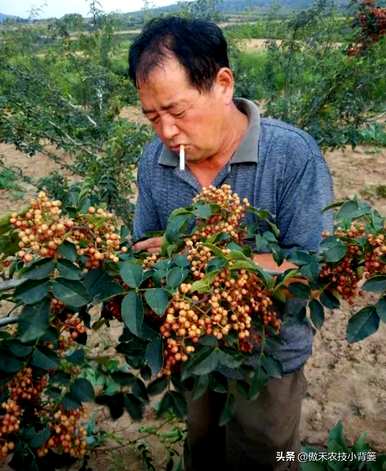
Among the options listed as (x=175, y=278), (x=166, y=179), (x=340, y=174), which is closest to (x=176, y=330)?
(x=175, y=278)

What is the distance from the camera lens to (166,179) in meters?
1.88

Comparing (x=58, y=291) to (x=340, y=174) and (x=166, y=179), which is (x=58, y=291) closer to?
(x=166, y=179)

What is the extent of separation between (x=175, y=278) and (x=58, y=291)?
8.7 inches

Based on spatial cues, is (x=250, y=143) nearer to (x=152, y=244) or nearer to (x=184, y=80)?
(x=184, y=80)

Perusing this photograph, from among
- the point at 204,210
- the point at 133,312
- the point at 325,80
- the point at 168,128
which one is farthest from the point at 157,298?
the point at 325,80

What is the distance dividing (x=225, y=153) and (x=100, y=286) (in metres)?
0.96

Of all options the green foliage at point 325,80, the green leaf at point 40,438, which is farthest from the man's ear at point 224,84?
the green foliage at point 325,80

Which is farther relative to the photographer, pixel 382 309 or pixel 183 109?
pixel 183 109

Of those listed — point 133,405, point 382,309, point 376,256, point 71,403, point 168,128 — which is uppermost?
point 168,128

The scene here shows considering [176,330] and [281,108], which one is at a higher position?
[176,330]

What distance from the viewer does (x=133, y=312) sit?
3.03ft

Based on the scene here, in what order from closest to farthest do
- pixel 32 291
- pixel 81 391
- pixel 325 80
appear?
pixel 32 291
pixel 81 391
pixel 325 80

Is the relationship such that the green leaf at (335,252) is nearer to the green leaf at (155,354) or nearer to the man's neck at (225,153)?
the green leaf at (155,354)

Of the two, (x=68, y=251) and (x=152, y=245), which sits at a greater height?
(x=68, y=251)
